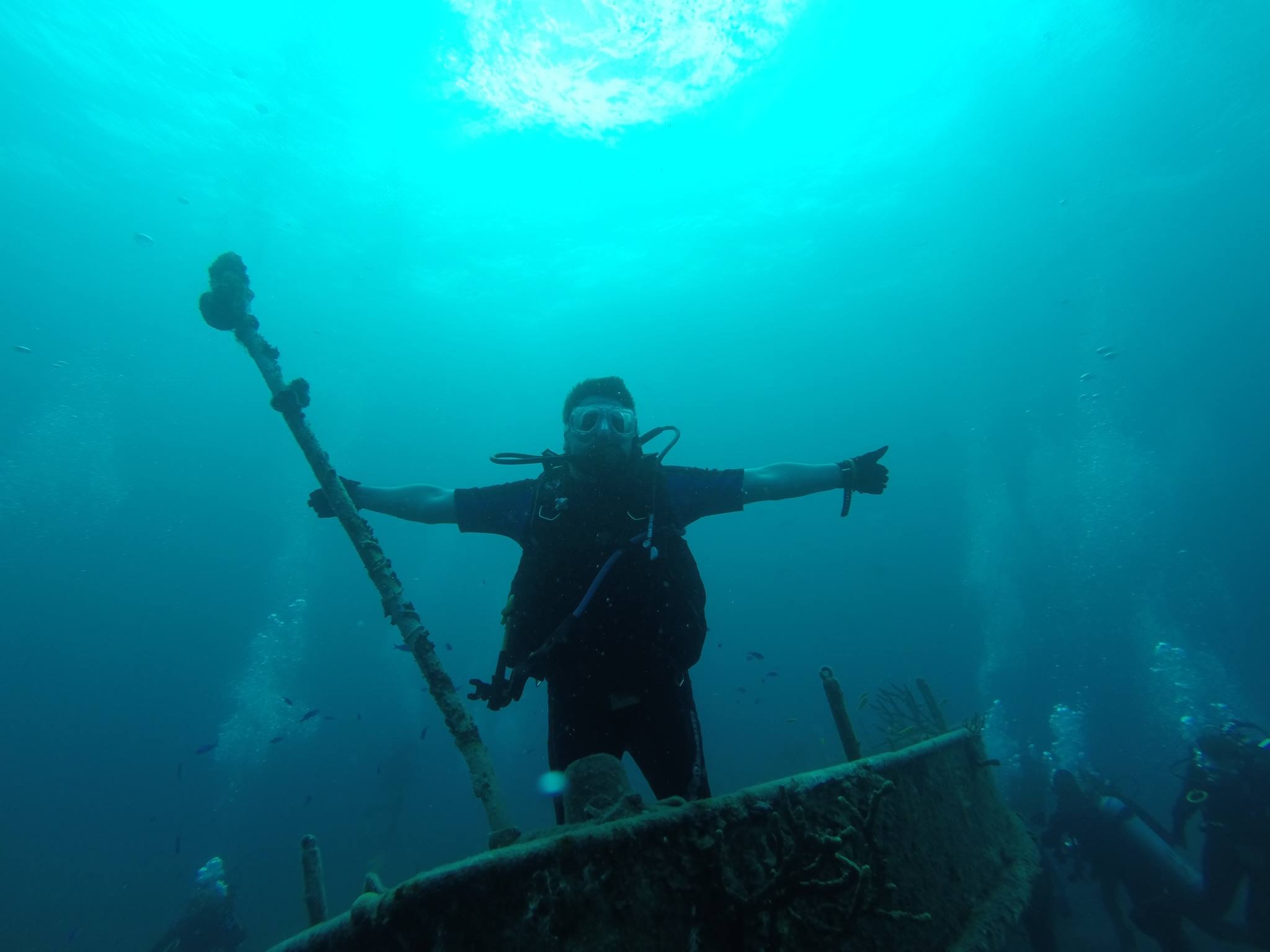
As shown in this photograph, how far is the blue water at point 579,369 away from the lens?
26.9 meters

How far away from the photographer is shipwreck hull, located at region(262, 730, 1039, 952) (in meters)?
1.26

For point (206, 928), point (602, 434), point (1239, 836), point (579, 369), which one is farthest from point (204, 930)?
point (579, 369)

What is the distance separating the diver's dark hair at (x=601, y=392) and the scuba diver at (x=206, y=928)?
13399mm

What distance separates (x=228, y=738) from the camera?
5131 cm

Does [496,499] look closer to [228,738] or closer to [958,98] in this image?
[958,98]

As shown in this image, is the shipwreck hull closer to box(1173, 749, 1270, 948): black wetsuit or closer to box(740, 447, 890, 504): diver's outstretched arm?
box(740, 447, 890, 504): diver's outstretched arm

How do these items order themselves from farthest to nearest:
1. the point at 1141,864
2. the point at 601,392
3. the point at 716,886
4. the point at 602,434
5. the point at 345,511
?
the point at 1141,864 → the point at 601,392 → the point at 602,434 → the point at 345,511 → the point at 716,886

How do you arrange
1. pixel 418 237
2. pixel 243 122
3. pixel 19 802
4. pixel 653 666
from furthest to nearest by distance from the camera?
1. pixel 19 802
2. pixel 418 237
3. pixel 243 122
4. pixel 653 666

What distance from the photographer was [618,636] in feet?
9.78

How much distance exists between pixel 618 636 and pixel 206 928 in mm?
13649

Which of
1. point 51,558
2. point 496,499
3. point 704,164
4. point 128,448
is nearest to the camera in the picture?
point 496,499

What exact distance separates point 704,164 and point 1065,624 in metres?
63.3

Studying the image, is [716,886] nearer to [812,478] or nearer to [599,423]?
[599,423]

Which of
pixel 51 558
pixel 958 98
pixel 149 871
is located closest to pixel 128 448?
pixel 51 558
